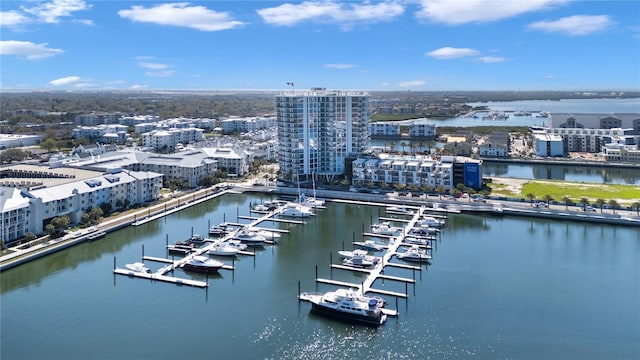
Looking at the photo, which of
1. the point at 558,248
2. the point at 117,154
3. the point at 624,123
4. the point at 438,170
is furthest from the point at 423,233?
the point at 624,123

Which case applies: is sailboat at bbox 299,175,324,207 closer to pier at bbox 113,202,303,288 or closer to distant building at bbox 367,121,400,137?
pier at bbox 113,202,303,288

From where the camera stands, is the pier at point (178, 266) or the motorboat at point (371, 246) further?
the motorboat at point (371, 246)

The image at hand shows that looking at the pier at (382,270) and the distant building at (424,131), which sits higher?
the distant building at (424,131)

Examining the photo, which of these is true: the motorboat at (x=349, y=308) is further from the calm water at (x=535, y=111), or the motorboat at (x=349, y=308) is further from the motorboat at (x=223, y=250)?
the calm water at (x=535, y=111)

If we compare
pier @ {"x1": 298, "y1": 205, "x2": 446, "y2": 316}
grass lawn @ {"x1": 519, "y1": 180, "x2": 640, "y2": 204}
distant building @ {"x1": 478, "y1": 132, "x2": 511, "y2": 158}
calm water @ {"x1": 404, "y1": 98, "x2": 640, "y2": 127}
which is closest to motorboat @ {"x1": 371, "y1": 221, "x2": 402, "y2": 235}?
pier @ {"x1": 298, "y1": 205, "x2": 446, "y2": 316}

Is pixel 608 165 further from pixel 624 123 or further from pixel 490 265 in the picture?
pixel 490 265

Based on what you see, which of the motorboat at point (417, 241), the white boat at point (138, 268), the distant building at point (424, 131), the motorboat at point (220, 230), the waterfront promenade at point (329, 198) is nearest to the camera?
the white boat at point (138, 268)

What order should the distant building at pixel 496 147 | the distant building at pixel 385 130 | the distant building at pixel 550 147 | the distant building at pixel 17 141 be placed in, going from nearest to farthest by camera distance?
the distant building at pixel 550 147
the distant building at pixel 496 147
the distant building at pixel 17 141
the distant building at pixel 385 130

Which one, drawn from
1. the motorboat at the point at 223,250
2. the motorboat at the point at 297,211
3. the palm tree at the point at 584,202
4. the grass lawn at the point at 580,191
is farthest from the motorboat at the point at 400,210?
the motorboat at the point at 223,250
